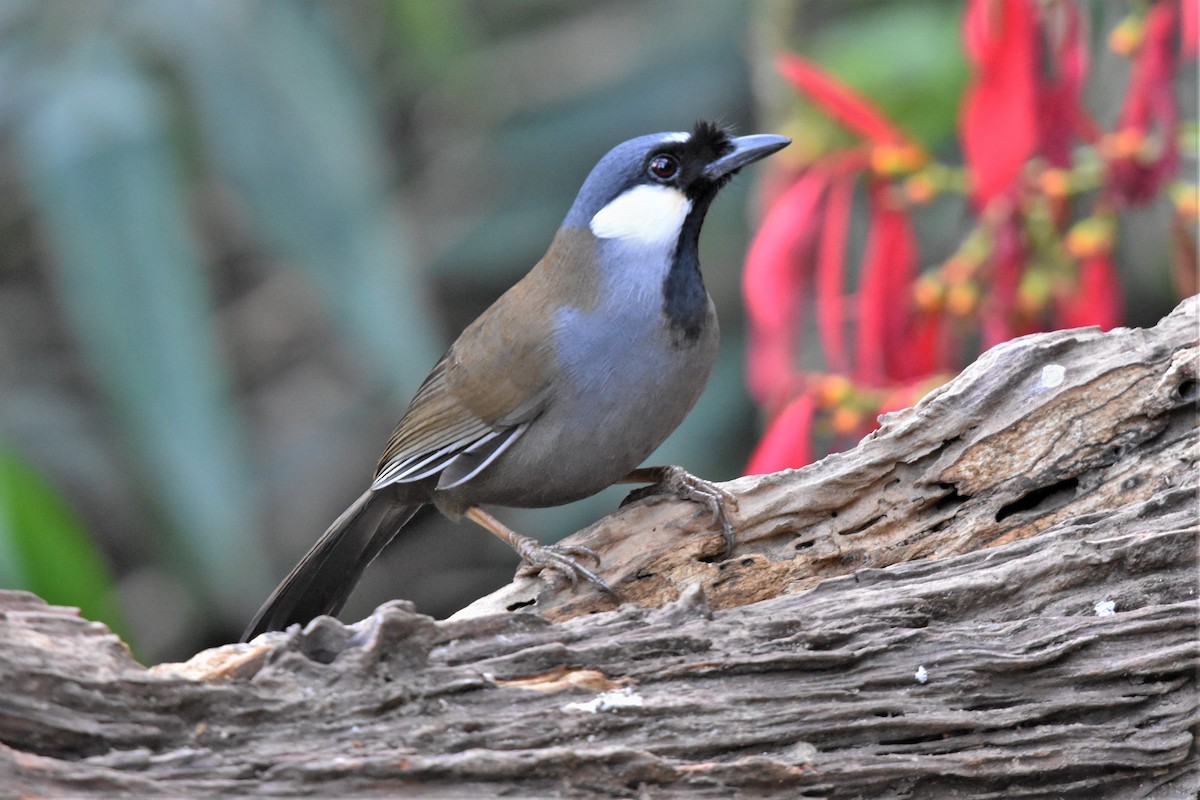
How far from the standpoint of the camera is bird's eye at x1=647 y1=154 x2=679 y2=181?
123 inches

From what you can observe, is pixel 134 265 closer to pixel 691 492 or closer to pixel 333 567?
pixel 333 567

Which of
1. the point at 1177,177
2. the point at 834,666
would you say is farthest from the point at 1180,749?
the point at 1177,177

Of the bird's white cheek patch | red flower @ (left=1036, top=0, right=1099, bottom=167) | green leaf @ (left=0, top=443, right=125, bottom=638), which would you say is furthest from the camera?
green leaf @ (left=0, top=443, right=125, bottom=638)

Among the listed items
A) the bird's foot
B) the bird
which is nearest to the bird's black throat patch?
the bird

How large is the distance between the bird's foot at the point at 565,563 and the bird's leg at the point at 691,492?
24 cm

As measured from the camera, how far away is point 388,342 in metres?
4.51

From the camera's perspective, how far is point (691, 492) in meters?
2.89

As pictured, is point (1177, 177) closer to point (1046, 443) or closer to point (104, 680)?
point (1046, 443)

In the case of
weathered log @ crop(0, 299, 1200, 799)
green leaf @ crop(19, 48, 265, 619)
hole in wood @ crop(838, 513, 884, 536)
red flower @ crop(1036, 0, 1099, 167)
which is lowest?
weathered log @ crop(0, 299, 1200, 799)

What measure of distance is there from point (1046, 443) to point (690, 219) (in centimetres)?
89

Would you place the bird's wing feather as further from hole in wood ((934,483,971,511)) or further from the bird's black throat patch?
hole in wood ((934,483,971,511))

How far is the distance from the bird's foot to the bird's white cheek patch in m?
0.71

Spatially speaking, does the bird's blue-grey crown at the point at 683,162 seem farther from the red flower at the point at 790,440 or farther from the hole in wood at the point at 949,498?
the hole in wood at the point at 949,498

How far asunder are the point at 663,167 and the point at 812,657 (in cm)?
126
